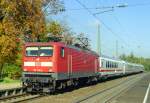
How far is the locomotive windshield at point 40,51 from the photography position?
978 inches

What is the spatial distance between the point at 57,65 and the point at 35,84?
1763mm

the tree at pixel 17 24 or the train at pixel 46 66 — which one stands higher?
the tree at pixel 17 24

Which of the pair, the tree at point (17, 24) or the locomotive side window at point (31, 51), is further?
the tree at point (17, 24)

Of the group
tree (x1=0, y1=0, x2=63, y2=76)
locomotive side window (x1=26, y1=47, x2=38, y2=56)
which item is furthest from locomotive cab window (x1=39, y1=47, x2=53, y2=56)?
tree (x1=0, y1=0, x2=63, y2=76)

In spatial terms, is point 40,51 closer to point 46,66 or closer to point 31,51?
point 31,51

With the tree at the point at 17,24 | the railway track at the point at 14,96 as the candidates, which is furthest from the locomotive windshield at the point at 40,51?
the tree at the point at 17,24

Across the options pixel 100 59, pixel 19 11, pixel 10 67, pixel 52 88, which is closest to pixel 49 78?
pixel 52 88

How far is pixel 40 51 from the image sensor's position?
25.2 metres

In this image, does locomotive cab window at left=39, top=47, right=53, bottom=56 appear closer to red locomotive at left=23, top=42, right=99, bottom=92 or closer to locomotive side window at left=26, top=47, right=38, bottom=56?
red locomotive at left=23, top=42, right=99, bottom=92

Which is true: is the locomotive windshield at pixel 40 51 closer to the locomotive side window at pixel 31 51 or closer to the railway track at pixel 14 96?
the locomotive side window at pixel 31 51

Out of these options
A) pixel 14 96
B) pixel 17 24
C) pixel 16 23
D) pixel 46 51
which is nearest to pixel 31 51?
pixel 46 51

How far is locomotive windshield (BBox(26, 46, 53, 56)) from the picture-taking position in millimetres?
24844

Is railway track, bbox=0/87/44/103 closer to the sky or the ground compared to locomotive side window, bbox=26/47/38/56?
closer to the ground

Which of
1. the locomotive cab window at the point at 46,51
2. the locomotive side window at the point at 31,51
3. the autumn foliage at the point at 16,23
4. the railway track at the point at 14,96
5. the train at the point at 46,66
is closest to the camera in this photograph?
the railway track at the point at 14,96
